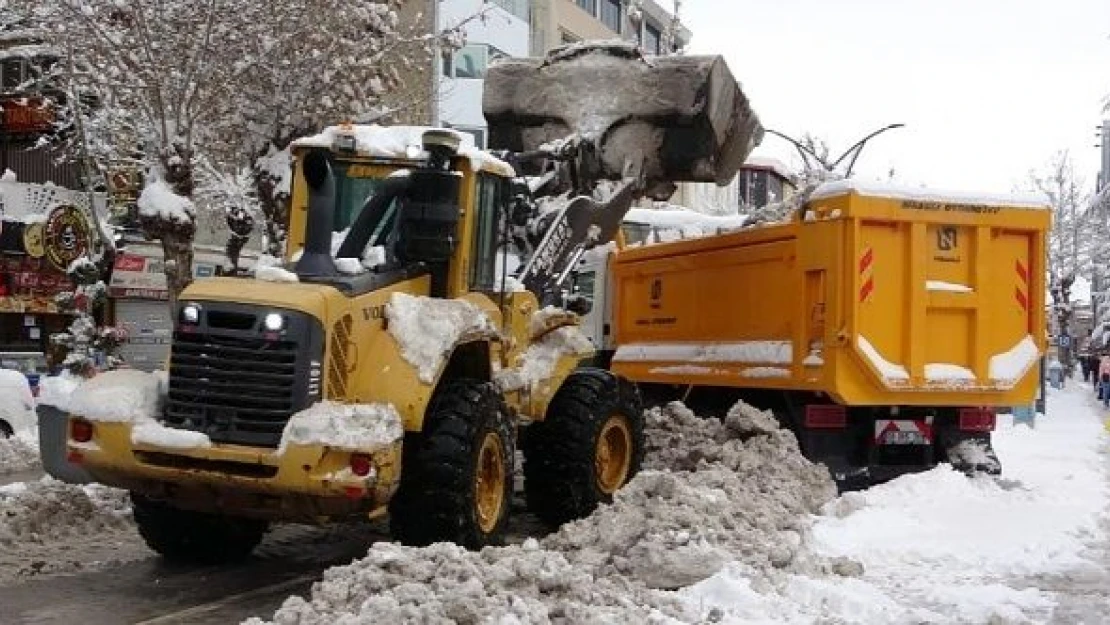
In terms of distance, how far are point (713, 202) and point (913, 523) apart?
48.0 m

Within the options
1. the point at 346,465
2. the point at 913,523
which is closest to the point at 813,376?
the point at 913,523

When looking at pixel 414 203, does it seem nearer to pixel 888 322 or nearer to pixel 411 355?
pixel 411 355

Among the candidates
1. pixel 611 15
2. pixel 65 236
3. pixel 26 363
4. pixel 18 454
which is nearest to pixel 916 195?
pixel 18 454

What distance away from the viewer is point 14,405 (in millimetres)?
15484

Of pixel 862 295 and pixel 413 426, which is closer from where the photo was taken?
A: pixel 413 426

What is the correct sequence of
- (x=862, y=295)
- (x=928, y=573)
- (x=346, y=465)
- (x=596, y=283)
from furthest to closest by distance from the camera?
(x=596, y=283) < (x=862, y=295) < (x=928, y=573) < (x=346, y=465)

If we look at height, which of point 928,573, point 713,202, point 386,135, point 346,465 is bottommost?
point 928,573

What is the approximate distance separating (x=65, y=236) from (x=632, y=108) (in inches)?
745

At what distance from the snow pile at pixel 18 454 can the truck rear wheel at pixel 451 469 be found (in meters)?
7.82

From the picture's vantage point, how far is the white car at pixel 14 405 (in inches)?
604

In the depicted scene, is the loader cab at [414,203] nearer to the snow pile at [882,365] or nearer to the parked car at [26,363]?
the snow pile at [882,365]

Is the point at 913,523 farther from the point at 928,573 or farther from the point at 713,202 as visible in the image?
the point at 713,202

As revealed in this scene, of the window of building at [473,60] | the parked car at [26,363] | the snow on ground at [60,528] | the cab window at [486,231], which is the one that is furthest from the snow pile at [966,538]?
the window of building at [473,60]

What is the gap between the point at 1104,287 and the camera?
60.7 meters
